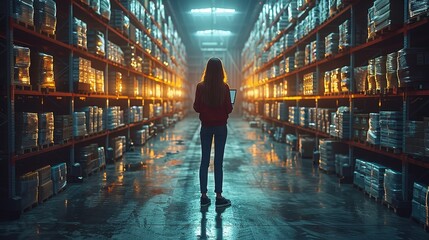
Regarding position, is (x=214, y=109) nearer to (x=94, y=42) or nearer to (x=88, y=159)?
(x=88, y=159)

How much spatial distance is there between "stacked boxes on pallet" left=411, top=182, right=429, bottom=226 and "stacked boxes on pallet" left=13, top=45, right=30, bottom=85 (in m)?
4.86

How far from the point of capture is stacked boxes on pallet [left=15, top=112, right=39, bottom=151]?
5.11m

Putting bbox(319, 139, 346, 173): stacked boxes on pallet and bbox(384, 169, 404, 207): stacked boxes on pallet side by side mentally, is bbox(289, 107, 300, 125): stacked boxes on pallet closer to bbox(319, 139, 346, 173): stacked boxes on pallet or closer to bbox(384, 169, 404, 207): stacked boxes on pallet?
bbox(319, 139, 346, 173): stacked boxes on pallet

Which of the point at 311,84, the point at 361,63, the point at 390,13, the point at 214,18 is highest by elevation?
the point at 214,18

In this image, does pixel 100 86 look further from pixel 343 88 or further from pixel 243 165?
pixel 343 88

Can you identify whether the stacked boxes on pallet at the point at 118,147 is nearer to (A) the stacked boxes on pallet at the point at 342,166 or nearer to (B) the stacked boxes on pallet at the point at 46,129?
(B) the stacked boxes on pallet at the point at 46,129

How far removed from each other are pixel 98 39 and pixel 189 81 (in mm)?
30699

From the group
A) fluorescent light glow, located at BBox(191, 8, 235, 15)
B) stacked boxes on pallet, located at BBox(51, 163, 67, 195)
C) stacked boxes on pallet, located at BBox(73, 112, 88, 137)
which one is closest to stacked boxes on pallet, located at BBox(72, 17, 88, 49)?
stacked boxes on pallet, located at BBox(73, 112, 88, 137)

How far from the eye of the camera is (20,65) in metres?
5.09

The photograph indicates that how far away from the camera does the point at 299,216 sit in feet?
16.1

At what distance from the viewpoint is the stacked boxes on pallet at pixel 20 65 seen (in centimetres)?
500

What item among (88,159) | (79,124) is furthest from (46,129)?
(88,159)

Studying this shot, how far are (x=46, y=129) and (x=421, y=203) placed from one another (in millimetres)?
4922

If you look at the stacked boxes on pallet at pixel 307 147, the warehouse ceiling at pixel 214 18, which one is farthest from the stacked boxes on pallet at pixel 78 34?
the warehouse ceiling at pixel 214 18
